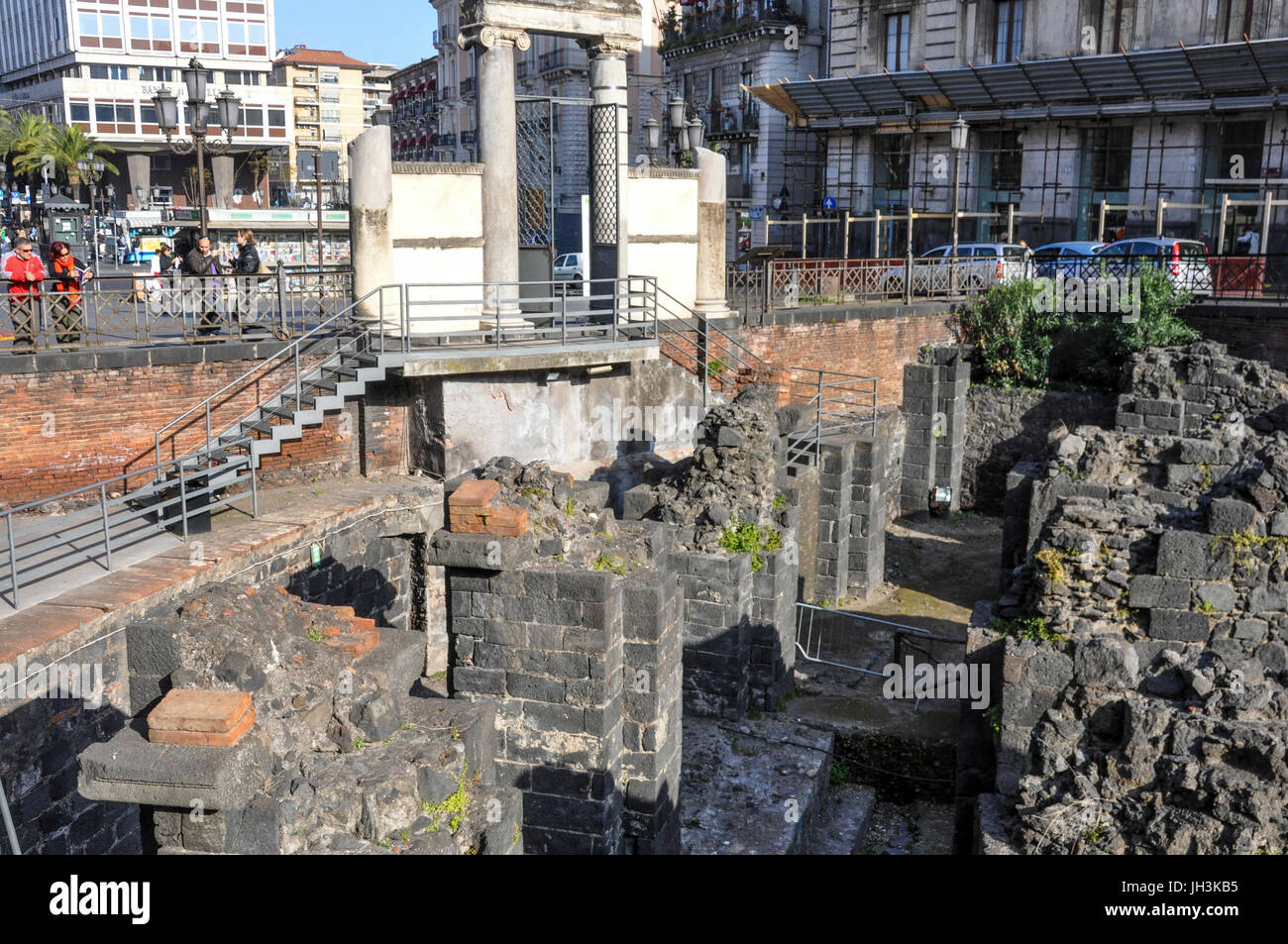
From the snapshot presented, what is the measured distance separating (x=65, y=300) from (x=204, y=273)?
2223 millimetres

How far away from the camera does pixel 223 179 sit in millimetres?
49031

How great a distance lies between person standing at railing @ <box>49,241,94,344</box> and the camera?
13672mm

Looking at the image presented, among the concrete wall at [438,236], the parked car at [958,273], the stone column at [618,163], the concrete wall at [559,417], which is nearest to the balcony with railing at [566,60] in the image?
the parked car at [958,273]

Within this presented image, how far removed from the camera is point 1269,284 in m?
25.7

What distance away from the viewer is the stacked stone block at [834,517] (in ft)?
58.0

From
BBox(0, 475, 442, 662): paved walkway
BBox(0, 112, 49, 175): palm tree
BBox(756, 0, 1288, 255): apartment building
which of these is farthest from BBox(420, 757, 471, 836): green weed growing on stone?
BBox(0, 112, 49, 175): palm tree

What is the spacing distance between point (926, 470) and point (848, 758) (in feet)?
37.1

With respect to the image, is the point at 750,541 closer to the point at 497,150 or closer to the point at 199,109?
the point at 497,150

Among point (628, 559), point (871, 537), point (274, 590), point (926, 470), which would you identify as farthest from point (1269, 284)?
point (274, 590)

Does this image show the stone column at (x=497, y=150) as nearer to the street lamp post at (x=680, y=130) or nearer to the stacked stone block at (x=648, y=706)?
the street lamp post at (x=680, y=130)

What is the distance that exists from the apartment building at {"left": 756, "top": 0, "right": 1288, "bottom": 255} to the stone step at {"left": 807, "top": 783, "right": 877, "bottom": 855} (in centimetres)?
2020

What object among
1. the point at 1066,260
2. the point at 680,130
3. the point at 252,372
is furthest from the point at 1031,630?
the point at 1066,260

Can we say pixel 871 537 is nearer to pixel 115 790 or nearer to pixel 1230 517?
pixel 1230 517
